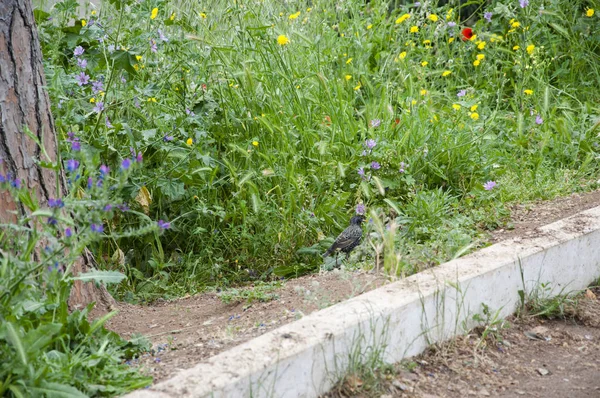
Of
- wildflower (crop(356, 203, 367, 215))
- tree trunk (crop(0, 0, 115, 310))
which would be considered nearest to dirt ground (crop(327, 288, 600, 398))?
wildflower (crop(356, 203, 367, 215))

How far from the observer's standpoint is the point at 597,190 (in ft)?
14.9

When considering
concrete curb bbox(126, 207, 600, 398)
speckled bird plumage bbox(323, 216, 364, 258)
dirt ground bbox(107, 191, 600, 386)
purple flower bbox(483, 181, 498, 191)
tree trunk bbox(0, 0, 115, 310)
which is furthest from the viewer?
purple flower bbox(483, 181, 498, 191)

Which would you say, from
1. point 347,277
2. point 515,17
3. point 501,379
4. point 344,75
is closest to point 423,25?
point 515,17

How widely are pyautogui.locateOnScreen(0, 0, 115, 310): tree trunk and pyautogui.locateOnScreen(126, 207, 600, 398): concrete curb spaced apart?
102cm

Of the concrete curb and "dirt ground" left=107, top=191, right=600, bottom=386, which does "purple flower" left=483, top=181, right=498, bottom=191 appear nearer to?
"dirt ground" left=107, top=191, right=600, bottom=386

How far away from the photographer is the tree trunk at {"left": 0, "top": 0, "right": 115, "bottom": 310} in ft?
9.27

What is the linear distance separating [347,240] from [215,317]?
0.86 metres

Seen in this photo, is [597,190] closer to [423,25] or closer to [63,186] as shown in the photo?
[423,25]

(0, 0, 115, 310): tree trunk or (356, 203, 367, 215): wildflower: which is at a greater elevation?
Answer: (0, 0, 115, 310): tree trunk

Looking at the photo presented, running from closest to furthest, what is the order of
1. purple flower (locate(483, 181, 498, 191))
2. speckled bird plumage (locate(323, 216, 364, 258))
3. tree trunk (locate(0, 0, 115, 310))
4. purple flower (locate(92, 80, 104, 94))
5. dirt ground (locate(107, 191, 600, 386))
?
dirt ground (locate(107, 191, 600, 386)) → tree trunk (locate(0, 0, 115, 310)) → speckled bird plumage (locate(323, 216, 364, 258)) → purple flower (locate(92, 80, 104, 94)) → purple flower (locate(483, 181, 498, 191))

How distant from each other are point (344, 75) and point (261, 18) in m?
0.69

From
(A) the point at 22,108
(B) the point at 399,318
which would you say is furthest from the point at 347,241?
(A) the point at 22,108

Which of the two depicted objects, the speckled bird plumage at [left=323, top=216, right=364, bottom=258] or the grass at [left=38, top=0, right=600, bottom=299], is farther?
the grass at [left=38, top=0, right=600, bottom=299]

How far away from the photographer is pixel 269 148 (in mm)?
4480
